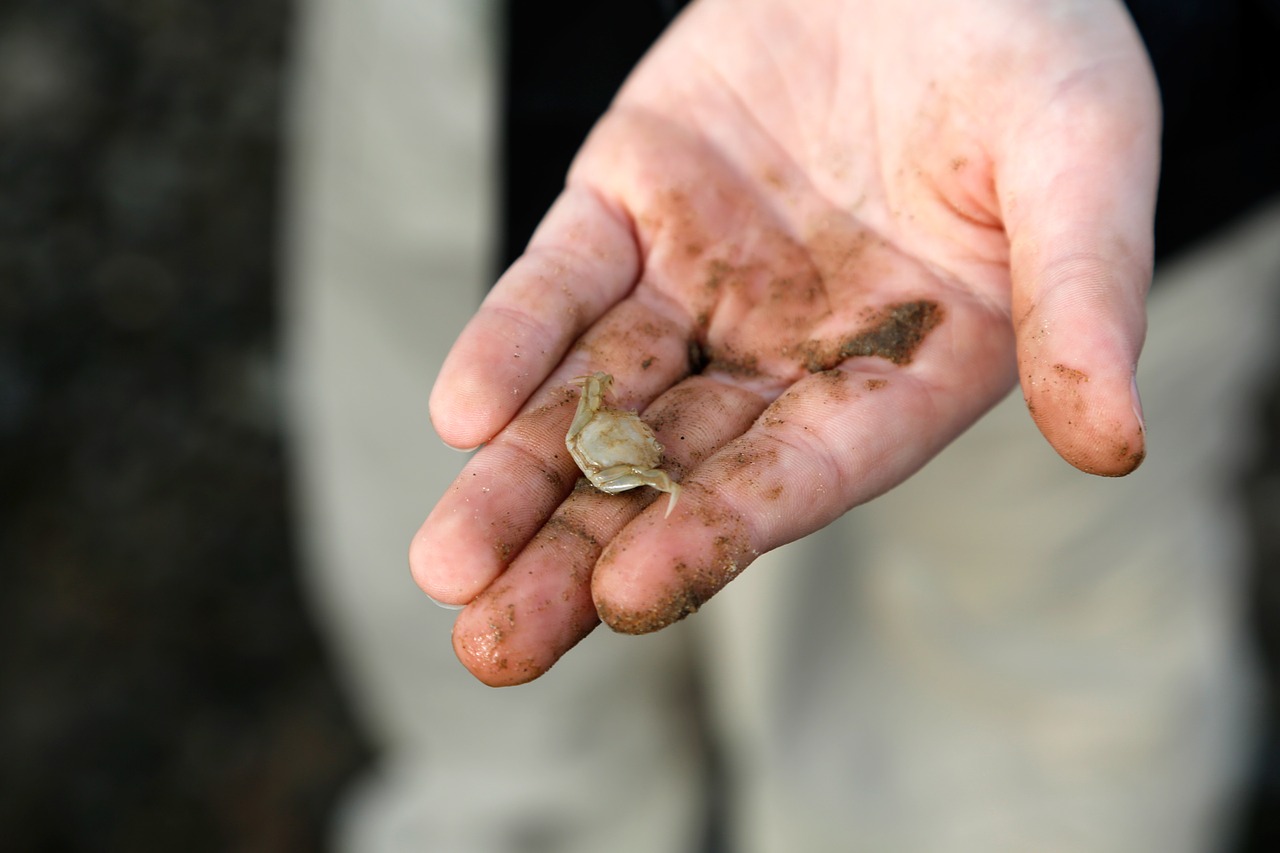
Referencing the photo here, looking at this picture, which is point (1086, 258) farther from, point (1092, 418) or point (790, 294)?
point (790, 294)

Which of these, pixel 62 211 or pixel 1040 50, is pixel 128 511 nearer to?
pixel 62 211

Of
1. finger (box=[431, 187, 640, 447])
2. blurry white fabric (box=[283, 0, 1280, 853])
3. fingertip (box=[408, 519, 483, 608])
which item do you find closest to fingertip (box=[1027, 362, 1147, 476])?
finger (box=[431, 187, 640, 447])

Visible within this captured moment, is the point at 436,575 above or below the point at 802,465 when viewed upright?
above

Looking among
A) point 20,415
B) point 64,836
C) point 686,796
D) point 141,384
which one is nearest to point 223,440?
point 141,384

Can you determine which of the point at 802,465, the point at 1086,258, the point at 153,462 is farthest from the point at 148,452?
the point at 1086,258

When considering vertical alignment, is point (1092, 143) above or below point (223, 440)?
above
